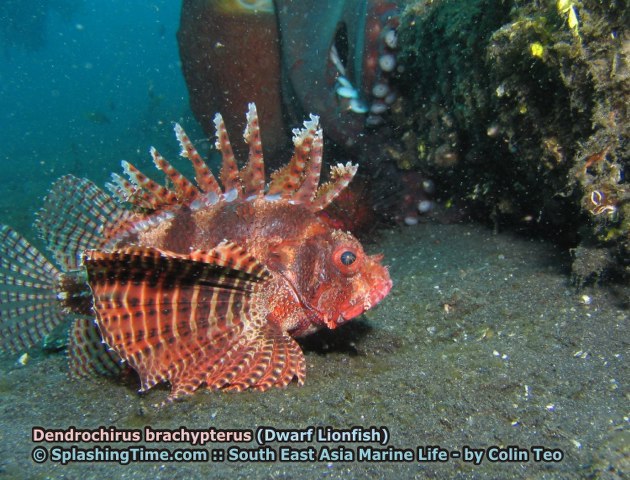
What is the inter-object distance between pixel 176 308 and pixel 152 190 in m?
1.30

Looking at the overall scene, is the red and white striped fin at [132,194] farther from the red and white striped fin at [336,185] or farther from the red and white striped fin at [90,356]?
the red and white striped fin at [336,185]

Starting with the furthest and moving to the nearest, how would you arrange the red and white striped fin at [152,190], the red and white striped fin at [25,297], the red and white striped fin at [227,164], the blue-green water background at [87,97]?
the blue-green water background at [87,97] < the red and white striped fin at [25,297] < the red and white striped fin at [227,164] < the red and white striped fin at [152,190]

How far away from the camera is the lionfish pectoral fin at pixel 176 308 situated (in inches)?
118

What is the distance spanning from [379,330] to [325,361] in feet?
2.63

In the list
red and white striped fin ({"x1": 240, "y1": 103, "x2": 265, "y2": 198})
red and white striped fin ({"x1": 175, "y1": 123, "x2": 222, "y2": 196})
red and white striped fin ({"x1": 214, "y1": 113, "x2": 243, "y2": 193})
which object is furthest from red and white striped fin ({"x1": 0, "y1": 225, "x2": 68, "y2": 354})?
red and white striped fin ({"x1": 240, "y1": 103, "x2": 265, "y2": 198})

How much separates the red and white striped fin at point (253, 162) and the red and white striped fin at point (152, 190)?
0.74 meters

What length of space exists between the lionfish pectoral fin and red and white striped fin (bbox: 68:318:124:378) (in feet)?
3.22

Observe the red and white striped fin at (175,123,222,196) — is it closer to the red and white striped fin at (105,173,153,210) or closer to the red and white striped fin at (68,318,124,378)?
the red and white striped fin at (105,173,153,210)

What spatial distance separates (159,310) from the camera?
3227 millimetres

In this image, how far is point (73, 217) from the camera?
14.6 feet

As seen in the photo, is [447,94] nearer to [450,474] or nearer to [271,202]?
[271,202]

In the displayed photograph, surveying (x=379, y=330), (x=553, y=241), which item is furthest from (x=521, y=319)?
(x=553, y=241)

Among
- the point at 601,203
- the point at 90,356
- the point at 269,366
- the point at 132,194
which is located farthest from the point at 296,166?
the point at 601,203

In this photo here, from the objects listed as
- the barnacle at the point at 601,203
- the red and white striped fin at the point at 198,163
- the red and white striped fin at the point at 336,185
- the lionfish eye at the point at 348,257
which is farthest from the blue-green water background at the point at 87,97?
the barnacle at the point at 601,203
